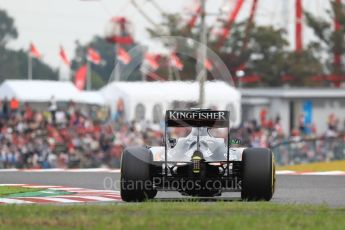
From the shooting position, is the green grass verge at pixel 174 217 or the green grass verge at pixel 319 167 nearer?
the green grass verge at pixel 174 217

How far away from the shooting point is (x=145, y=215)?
13.6 meters

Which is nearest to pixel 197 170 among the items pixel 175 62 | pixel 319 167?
pixel 175 62

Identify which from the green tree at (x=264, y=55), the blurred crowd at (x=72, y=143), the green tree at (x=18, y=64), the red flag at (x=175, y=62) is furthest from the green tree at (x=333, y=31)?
the red flag at (x=175, y=62)

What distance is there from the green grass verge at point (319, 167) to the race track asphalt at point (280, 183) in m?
4.01

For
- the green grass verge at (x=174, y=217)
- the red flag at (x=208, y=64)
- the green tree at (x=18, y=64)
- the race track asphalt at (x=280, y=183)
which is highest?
the green tree at (x=18, y=64)

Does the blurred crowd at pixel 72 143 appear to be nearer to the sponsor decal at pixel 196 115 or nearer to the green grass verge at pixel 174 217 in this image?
the sponsor decal at pixel 196 115

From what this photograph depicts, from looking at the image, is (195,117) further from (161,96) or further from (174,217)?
(174,217)

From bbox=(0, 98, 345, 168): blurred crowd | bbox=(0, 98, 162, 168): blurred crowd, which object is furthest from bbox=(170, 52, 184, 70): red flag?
bbox=(0, 98, 162, 168): blurred crowd

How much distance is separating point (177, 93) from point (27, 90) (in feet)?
91.4

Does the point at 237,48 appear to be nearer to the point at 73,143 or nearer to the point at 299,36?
the point at 299,36

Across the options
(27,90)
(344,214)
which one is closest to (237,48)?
(27,90)

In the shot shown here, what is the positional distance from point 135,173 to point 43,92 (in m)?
30.7

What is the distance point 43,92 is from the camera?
47.3 metres

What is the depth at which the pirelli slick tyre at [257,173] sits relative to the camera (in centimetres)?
1703
